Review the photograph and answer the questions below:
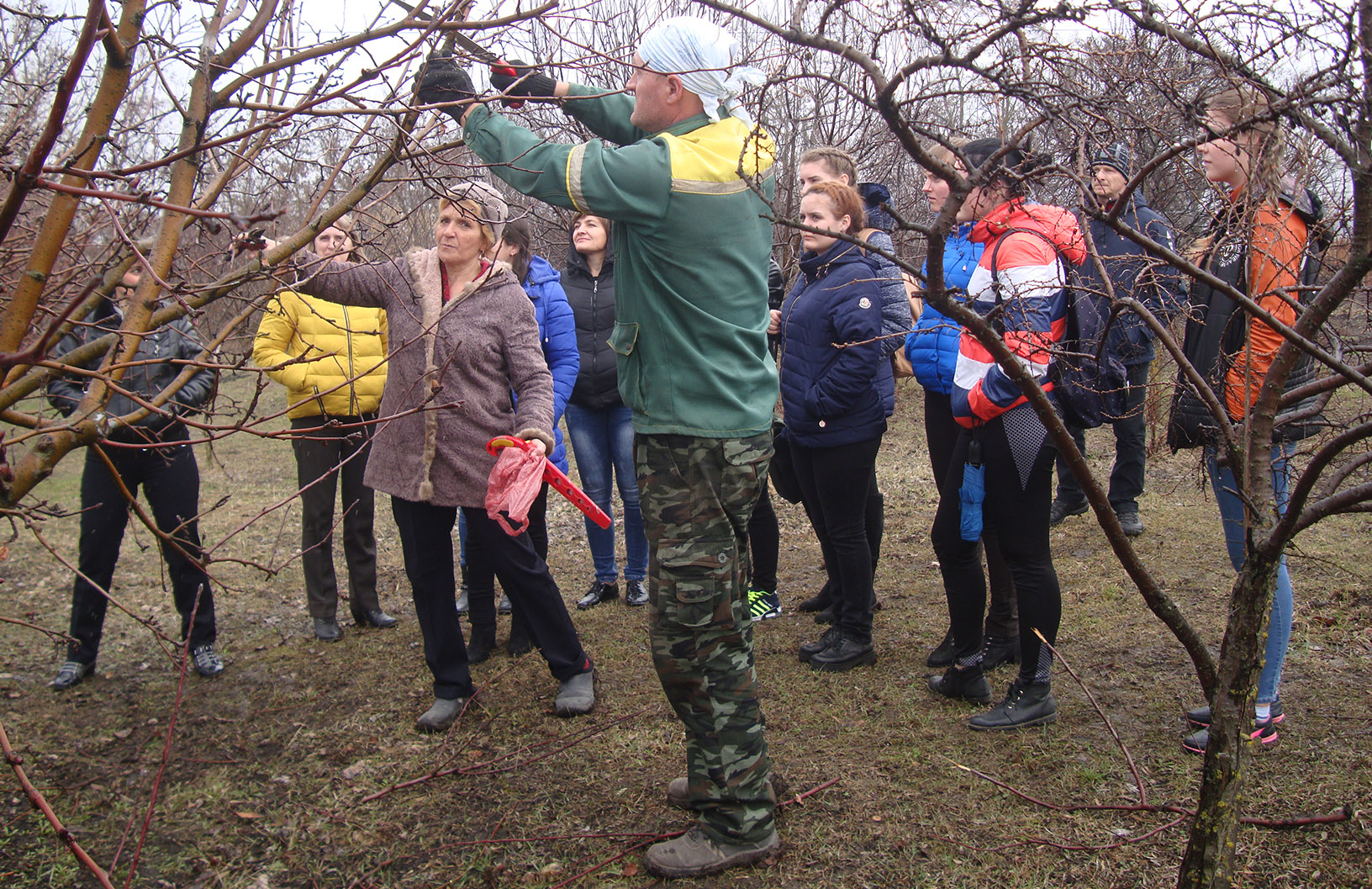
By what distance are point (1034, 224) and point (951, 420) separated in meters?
1.15

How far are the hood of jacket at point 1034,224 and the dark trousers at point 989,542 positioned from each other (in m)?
0.73

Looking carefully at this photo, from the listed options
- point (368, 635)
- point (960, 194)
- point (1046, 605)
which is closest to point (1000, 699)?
point (1046, 605)

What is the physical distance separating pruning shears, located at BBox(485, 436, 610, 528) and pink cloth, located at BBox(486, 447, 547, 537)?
0.8 inches

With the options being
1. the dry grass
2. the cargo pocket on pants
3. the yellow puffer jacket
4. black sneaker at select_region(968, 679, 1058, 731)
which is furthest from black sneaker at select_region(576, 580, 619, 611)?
the cargo pocket on pants

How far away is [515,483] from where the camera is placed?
9.71ft

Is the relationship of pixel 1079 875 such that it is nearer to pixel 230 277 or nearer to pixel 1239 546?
pixel 1239 546

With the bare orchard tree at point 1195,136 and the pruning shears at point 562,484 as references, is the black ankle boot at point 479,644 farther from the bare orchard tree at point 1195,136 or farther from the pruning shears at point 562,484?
the bare orchard tree at point 1195,136

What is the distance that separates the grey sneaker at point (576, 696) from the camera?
373 cm

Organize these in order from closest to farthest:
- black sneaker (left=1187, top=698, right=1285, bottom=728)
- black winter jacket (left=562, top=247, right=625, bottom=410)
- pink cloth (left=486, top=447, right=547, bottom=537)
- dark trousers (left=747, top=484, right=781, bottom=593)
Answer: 1. pink cloth (left=486, top=447, right=547, bottom=537)
2. black sneaker (left=1187, top=698, right=1285, bottom=728)
3. dark trousers (left=747, top=484, right=781, bottom=593)
4. black winter jacket (left=562, top=247, right=625, bottom=410)

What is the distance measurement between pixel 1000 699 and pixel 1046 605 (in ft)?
1.95

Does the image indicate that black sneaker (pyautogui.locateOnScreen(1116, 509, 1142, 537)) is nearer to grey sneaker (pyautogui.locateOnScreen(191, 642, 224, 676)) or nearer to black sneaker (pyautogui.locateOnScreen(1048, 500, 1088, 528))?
black sneaker (pyautogui.locateOnScreen(1048, 500, 1088, 528))

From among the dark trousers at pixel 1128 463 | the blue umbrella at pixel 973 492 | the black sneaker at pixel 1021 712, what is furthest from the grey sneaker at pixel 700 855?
the dark trousers at pixel 1128 463

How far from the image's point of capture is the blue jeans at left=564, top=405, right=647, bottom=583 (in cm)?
515

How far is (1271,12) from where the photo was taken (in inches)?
59.1
